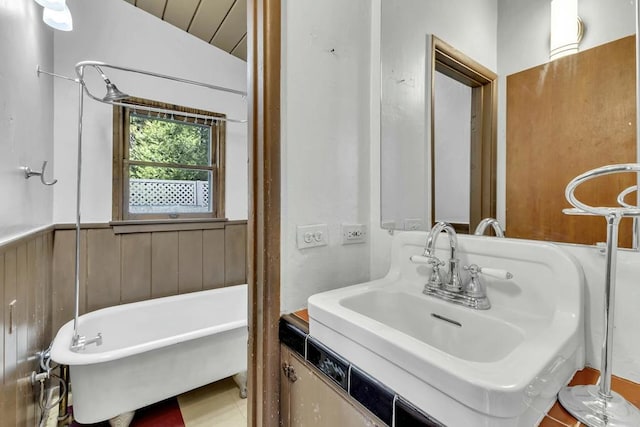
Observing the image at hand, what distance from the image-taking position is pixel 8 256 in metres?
1.11

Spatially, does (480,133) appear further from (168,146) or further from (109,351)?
(168,146)

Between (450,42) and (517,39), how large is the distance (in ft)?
0.81

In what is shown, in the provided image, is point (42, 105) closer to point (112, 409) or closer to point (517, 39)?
point (112, 409)

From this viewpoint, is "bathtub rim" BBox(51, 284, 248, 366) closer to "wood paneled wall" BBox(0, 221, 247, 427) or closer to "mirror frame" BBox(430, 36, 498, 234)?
"wood paneled wall" BBox(0, 221, 247, 427)

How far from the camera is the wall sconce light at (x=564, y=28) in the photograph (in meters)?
0.75

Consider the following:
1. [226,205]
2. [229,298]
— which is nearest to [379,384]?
[229,298]

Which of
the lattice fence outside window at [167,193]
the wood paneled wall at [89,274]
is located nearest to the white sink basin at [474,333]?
the wood paneled wall at [89,274]

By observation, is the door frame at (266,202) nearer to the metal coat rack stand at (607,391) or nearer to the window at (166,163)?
the metal coat rack stand at (607,391)

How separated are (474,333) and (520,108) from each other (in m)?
0.68

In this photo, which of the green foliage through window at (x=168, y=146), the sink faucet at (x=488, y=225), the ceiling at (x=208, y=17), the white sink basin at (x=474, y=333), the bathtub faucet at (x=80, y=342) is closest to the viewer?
the white sink basin at (x=474, y=333)

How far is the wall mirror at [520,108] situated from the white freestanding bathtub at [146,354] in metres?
1.33

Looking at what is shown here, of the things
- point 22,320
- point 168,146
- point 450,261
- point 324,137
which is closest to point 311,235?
point 324,137

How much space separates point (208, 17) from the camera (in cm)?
220

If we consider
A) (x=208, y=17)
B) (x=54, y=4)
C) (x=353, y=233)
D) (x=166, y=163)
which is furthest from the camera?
(x=166, y=163)
